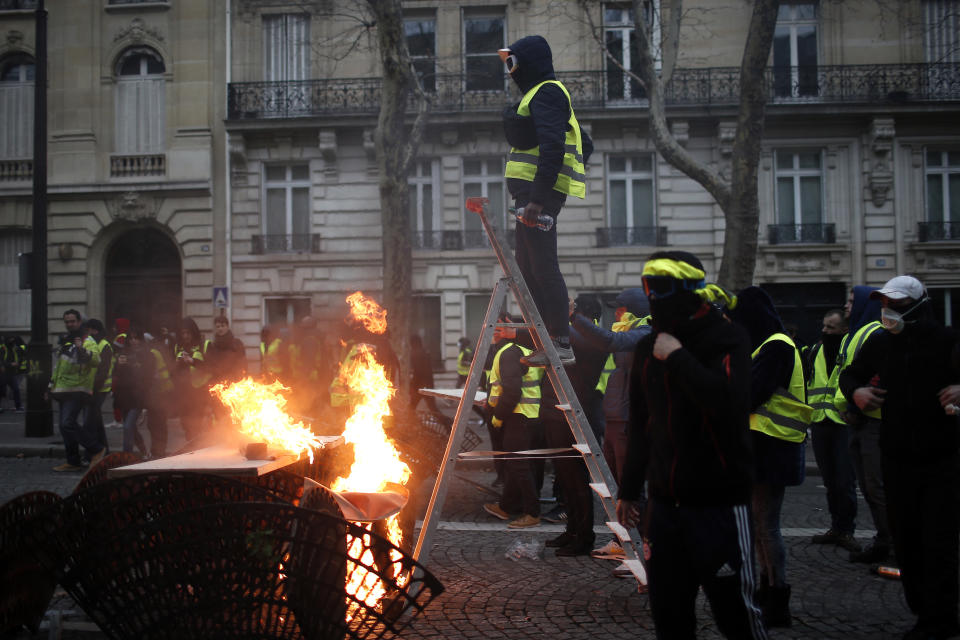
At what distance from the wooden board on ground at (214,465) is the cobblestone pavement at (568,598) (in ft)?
3.47

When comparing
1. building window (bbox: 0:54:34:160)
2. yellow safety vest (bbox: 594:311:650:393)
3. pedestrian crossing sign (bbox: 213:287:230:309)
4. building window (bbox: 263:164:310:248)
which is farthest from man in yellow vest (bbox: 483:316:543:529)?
building window (bbox: 0:54:34:160)

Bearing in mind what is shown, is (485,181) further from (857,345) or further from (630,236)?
(857,345)

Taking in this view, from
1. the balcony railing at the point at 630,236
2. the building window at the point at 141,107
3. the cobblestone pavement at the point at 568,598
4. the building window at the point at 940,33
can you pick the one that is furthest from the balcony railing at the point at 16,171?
the building window at the point at 940,33

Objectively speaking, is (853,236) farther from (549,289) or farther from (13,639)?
(13,639)

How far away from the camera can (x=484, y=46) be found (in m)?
22.3

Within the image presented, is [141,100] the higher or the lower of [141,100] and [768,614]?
the higher

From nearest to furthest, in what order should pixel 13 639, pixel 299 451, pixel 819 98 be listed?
pixel 13 639, pixel 299 451, pixel 819 98

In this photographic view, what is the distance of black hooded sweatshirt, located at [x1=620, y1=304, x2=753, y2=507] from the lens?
3016 mm

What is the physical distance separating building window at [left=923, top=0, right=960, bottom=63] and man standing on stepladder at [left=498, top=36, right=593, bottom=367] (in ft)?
69.9

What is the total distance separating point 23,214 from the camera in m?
22.4

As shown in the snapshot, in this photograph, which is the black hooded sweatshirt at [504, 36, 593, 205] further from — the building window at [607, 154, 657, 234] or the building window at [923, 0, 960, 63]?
the building window at [923, 0, 960, 63]

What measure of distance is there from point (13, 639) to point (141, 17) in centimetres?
2210

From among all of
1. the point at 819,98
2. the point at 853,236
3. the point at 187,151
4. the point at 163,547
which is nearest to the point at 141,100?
the point at 187,151

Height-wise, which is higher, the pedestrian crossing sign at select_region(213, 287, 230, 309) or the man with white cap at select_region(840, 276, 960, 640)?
the pedestrian crossing sign at select_region(213, 287, 230, 309)
